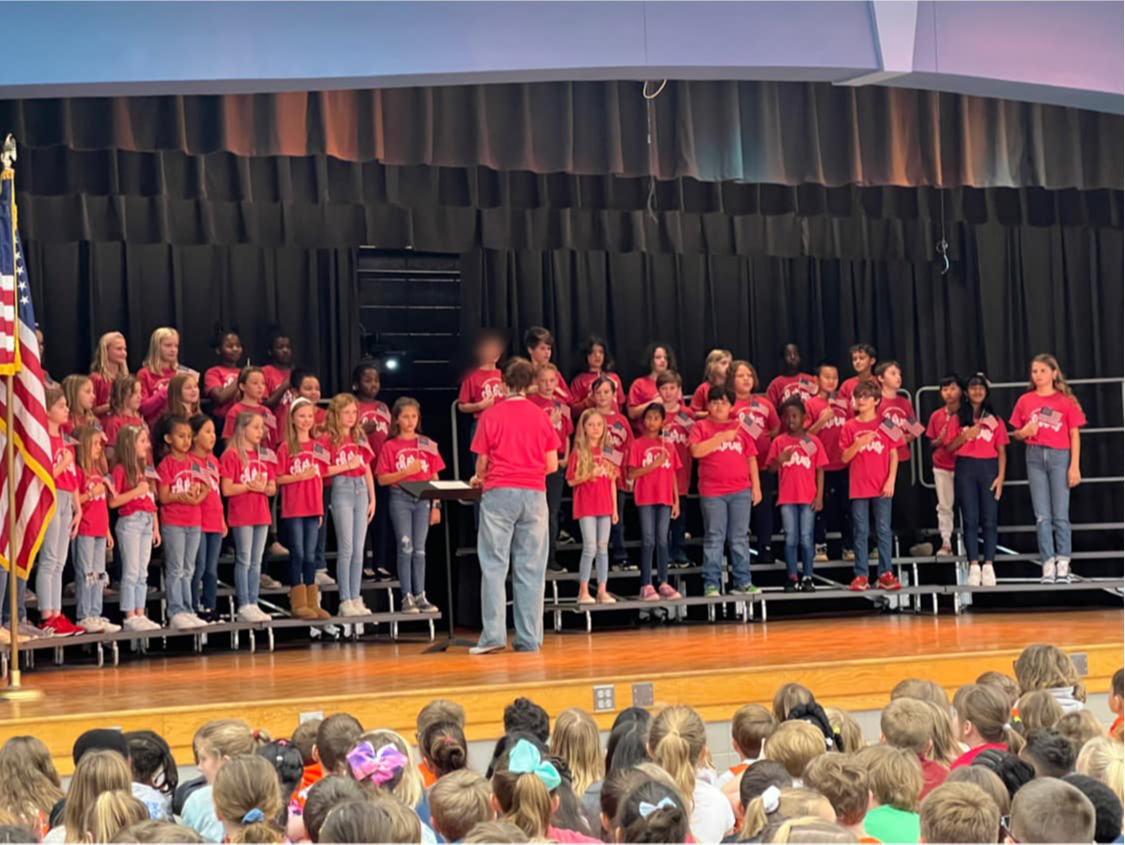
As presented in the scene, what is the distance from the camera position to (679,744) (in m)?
5.23

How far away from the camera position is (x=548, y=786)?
4473 millimetres

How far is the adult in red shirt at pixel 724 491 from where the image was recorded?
38.7 ft

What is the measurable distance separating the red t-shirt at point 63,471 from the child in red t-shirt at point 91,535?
→ 0.17 metres

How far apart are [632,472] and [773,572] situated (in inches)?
104

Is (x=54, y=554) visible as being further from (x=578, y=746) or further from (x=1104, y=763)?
(x=1104, y=763)

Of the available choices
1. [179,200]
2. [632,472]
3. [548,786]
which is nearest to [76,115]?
[179,200]

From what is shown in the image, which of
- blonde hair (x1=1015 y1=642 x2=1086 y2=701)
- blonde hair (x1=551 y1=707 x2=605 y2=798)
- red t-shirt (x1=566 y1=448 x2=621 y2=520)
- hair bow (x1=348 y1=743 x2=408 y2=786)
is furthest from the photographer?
red t-shirt (x1=566 y1=448 x2=621 y2=520)

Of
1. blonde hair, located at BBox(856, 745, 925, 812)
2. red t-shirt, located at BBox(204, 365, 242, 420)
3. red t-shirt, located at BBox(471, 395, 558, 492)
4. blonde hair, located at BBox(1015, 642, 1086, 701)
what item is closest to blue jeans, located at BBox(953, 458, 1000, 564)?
red t-shirt, located at BBox(471, 395, 558, 492)

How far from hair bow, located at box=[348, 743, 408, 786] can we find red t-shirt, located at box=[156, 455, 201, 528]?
577 centimetres

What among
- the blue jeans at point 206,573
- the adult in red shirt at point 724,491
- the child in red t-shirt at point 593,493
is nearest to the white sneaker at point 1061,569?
the adult in red shirt at point 724,491

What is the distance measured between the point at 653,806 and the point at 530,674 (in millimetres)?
4467

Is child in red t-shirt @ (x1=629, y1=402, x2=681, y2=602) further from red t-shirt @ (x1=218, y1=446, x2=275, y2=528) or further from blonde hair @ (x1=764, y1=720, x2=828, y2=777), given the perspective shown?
blonde hair @ (x1=764, y1=720, x2=828, y2=777)

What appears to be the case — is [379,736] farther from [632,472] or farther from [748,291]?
[748,291]

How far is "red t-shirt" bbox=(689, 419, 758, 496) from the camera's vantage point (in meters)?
11.8
